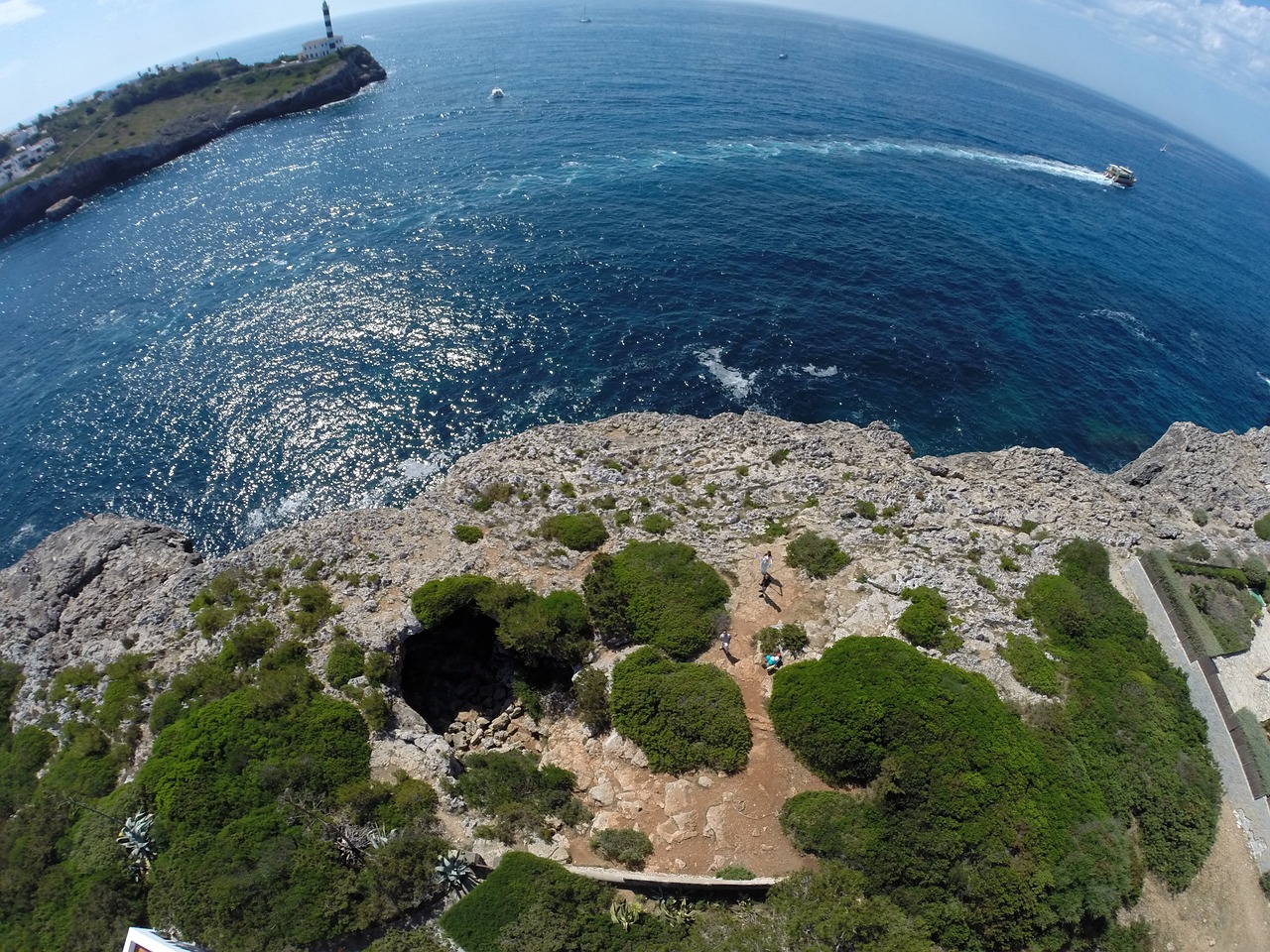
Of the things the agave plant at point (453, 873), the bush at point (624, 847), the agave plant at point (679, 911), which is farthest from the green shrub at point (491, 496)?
the agave plant at point (679, 911)

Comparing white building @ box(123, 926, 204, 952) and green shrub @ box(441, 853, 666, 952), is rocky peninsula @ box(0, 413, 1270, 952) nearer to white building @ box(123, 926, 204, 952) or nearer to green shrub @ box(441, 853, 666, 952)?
green shrub @ box(441, 853, 666, 952)

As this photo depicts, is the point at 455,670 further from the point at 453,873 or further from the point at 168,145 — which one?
the point at 168,145

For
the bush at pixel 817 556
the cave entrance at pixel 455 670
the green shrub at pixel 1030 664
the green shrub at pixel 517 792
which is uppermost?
the bush at pixel 817 556

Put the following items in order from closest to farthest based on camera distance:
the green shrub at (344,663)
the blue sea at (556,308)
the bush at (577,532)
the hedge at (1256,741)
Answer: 1. the hedge at (1256,741)
2. the green shrub at (344,663)
3. the bush at (577,532)
4. the blue sea at (556,308)

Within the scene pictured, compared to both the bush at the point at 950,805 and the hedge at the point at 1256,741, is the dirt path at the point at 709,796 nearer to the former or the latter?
the bush at the point at 950,805

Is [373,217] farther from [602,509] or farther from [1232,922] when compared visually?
[1232,922]

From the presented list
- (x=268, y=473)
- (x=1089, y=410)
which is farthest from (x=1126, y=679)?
(x=268, y=473)
